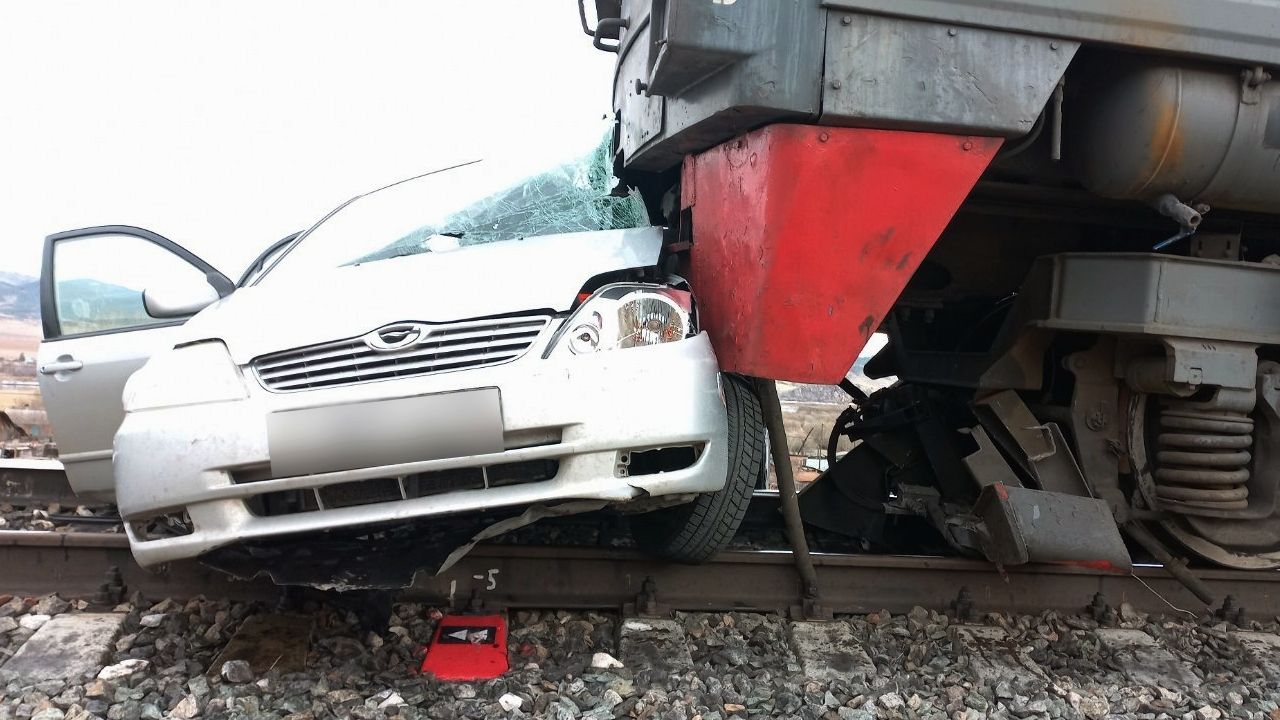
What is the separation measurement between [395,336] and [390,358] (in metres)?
0.08

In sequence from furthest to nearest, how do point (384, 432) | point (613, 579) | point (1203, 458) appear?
point (613, 579) → point (1203, 458) → point (384, 432)

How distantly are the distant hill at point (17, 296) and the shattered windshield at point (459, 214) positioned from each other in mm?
18531

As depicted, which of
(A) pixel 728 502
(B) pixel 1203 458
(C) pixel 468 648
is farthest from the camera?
(B) pixel 1203 458

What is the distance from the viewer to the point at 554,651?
9.91ft

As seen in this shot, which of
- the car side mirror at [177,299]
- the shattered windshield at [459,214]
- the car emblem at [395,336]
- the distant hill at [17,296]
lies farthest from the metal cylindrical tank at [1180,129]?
the distant hill at [17,296]

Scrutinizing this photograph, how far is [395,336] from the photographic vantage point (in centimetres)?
264

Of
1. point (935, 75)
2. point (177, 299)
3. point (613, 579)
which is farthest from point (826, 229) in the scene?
point (177, 299)

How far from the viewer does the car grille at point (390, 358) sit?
8.57ft

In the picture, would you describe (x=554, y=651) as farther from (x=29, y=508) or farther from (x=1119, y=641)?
(x=29, y=508)

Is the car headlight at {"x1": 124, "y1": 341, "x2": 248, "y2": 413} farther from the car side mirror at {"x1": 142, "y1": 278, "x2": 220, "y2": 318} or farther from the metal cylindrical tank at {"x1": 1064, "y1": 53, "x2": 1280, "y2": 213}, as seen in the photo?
the metal cylindrical tank at {"x1": 1064, "y1": 53, "x2": 1280, "y2": 213}

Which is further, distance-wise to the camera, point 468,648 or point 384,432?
point 468,648

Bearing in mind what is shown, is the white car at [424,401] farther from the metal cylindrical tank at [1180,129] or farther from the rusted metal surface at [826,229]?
the metal cylindrical tank at [1180,129]

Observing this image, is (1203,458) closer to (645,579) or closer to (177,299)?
(645,579)

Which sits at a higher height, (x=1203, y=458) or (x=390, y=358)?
(x=390, y=358)
